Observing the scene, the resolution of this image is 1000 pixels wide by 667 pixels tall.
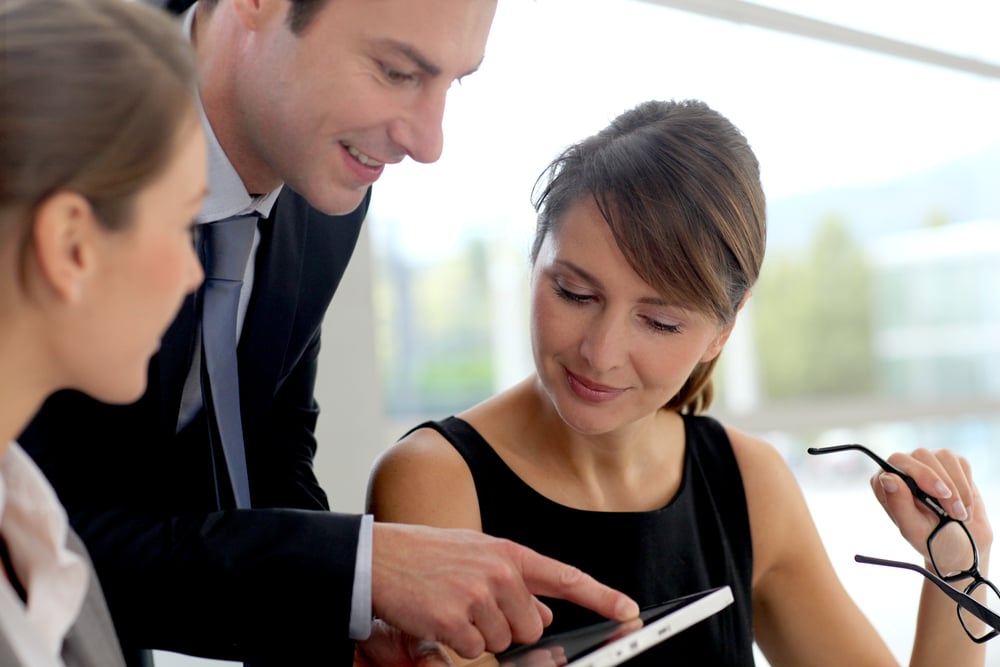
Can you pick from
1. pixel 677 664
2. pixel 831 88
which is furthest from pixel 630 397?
pixel 831 88

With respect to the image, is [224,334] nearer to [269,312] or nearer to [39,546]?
[269,312]

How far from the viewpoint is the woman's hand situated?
155 cm

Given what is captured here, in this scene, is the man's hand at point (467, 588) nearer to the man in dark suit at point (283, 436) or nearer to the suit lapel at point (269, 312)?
the man in dark suit at point (283, 436)

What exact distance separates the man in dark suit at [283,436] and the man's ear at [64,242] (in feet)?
1.53

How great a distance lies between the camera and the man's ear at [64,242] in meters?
0.78

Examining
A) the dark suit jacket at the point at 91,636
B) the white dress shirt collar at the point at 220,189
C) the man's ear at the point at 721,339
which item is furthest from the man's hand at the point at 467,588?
the man's ear at the point at 721,339

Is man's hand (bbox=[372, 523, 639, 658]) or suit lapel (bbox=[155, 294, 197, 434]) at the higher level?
suit lapel (bbox=[155, 294, 197, 434])

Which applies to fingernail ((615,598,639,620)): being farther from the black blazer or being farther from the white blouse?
the white blouse

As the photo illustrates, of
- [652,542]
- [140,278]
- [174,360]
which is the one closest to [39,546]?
[140,278]

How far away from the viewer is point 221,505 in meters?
1.39

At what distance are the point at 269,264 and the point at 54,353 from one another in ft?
2.07

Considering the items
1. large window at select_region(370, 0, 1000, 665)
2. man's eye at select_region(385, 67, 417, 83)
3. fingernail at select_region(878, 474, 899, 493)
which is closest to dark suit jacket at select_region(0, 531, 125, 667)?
man's eye at select_region(385, 67, 417, 83)

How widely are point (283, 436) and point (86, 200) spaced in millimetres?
851

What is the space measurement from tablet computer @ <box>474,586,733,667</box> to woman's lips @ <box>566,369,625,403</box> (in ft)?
1.22
